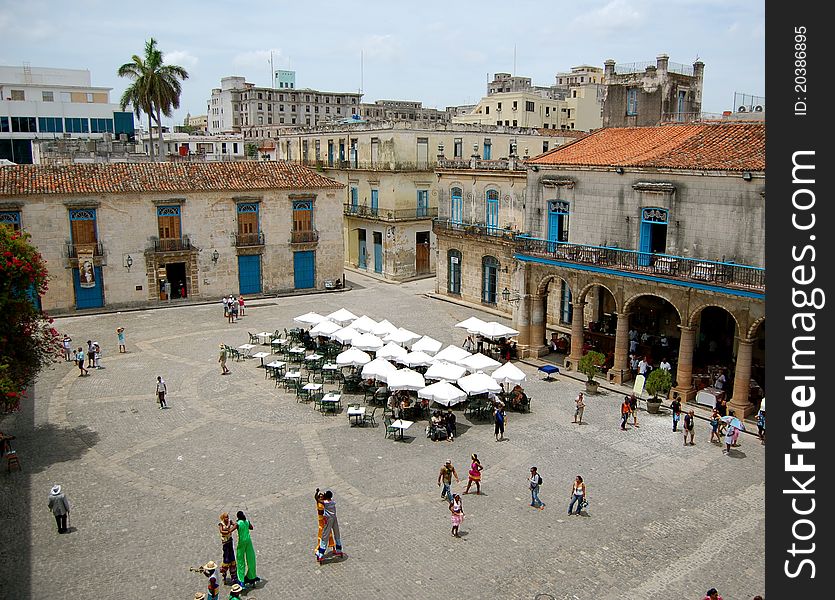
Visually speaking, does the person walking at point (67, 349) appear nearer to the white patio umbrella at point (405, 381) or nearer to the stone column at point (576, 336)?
the white patio umbrella at point (405, 381)

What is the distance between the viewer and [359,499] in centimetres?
1891

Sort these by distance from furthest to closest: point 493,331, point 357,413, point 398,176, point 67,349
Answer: point 398,176 < point 67,349 < point 493,331 < point 357,413

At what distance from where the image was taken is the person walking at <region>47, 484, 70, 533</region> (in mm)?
16906

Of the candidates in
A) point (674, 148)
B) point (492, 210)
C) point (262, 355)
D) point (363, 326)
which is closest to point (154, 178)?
point (262, 355)

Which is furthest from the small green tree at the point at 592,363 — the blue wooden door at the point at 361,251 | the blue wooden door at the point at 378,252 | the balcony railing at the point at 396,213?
the blue wooden door at the point at 361,251

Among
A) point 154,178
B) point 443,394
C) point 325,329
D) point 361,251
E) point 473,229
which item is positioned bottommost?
point 443,394

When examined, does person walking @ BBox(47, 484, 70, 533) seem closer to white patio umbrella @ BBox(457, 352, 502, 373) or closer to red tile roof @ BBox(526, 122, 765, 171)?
white patio umbrella @ BBox(457, 352, 502, 373)

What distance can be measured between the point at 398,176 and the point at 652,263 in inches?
1014

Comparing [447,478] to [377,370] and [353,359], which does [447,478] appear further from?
[353,359]

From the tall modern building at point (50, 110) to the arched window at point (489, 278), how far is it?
1855 inches

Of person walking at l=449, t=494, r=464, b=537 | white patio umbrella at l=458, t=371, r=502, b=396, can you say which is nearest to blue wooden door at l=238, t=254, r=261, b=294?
white patio umbrella at l=458, t=371, r=502, b=396

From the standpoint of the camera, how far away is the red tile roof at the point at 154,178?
3869 cm

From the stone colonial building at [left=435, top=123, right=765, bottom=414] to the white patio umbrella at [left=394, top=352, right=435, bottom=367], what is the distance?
6.52m
